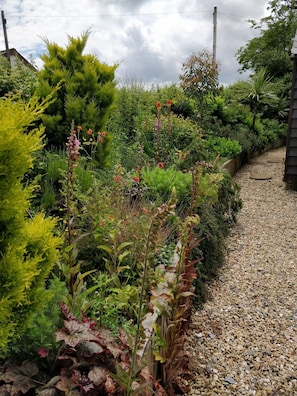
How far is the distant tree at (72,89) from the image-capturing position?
442cm

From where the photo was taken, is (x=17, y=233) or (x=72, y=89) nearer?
(x=17, y=233)

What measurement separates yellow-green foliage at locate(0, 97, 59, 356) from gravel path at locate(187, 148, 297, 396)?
1.37 metres

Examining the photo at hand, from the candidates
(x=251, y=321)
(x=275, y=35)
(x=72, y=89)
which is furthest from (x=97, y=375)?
(x=275, y=35)

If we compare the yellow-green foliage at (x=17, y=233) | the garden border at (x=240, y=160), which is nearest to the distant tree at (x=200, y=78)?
the garden border at (x=240, y=160)

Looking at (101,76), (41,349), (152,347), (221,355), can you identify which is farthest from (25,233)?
(101,76)

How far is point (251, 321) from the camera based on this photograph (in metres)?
3.05

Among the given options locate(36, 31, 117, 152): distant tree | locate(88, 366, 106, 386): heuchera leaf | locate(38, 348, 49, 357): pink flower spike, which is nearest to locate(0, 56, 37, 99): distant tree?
locate(36, 31, 117, 152): distant tree

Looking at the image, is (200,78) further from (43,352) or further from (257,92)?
(43,352)

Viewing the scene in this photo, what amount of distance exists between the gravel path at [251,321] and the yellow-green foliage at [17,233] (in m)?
1.37

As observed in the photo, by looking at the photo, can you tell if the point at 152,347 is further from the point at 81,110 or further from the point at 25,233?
the point at 81,110

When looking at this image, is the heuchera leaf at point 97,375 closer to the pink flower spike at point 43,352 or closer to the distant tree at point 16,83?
the pink flower spike at point 43,352

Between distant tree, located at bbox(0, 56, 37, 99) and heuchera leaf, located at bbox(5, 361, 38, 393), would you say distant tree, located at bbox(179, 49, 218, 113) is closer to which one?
distant tree, located at bbox(0, 56, 37, 99)

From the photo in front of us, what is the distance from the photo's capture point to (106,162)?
15.5ft

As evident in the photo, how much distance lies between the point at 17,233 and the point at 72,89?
339cm
